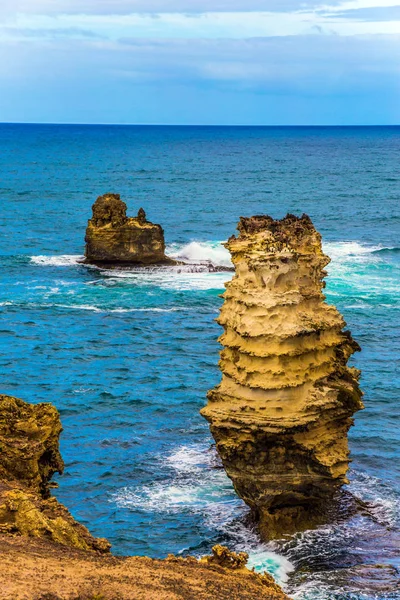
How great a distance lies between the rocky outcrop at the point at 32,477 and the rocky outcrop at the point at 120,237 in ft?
164

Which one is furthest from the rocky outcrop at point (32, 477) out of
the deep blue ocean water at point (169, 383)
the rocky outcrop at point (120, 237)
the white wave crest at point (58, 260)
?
the white wave crest at point (58, 260)

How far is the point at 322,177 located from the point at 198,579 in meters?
161

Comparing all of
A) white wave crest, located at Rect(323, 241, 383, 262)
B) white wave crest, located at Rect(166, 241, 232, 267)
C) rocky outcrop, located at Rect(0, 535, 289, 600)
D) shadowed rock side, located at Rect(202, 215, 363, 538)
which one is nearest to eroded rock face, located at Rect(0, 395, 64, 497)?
rocky outcrop, located at Rect(0, 535, 289, 600)

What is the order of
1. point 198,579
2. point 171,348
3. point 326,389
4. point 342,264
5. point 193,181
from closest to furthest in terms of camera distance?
1. point 198,579
2. point 326,389
3. point 171,348
4. point 342,264
5. point 193,181

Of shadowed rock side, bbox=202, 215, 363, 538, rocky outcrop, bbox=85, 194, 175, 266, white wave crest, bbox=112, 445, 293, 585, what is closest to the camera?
shadowed rock side, bbox=202, 215, 363, 538

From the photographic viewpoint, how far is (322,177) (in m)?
176

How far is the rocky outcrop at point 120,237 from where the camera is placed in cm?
7344

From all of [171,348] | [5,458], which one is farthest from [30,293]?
[5,458]

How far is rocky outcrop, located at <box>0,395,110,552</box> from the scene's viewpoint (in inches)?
752

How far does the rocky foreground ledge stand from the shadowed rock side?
807cm

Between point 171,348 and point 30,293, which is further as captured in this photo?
point 30,293

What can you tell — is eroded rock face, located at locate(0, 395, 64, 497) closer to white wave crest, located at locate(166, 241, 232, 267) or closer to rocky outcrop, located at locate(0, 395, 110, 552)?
rocky outcrop, located at locate(0, 395, 110, 552)

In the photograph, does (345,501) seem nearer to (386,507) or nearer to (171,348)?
(386,507)

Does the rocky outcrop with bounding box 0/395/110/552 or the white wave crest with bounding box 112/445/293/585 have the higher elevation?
the rocky outcrop with bounding box 0/395/110/552
